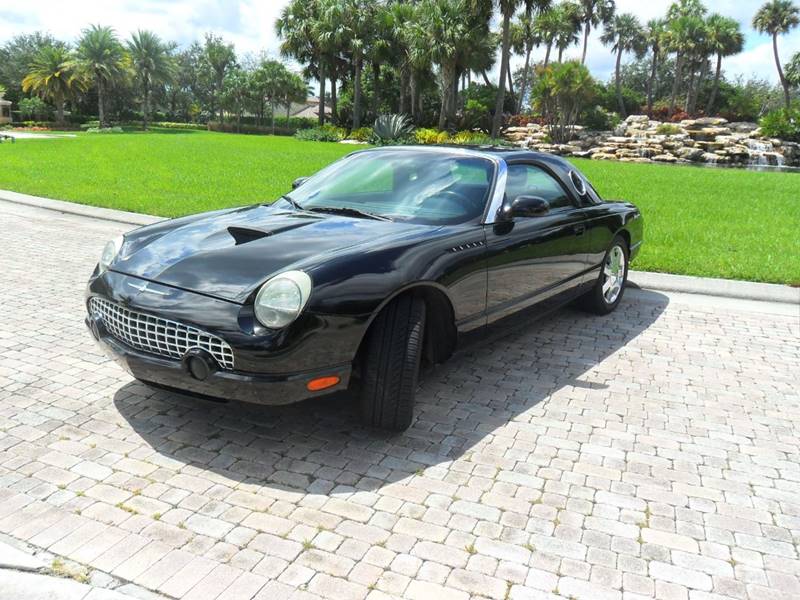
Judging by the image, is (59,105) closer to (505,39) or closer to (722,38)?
(505,39)

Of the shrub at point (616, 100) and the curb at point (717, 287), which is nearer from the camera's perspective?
the curb at point (717, 287)

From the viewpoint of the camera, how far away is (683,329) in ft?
19.4

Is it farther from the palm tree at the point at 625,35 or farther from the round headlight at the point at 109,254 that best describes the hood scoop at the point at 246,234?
the palm tree at the point at 625,35

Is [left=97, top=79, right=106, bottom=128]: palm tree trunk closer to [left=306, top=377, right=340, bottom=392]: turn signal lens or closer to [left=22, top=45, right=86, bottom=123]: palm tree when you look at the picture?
[left=22, top=45, right=86, bottom=123]: palm tree

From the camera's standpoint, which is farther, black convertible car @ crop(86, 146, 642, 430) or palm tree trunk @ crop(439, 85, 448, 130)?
palm tree trunk @ crop(439, 85, 448, 130)

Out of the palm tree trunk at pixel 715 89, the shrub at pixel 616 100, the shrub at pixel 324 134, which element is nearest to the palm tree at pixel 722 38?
the palm tree trunk at pixel 715 89

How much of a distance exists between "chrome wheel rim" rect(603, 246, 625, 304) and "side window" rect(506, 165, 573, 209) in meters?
1.00

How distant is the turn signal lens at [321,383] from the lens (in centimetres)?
314

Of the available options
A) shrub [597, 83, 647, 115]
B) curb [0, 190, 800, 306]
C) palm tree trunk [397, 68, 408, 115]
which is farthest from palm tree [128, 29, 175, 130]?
curb [0, 190, 800, 306]

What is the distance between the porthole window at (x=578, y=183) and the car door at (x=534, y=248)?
172mm

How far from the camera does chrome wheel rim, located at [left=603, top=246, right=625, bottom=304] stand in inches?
240

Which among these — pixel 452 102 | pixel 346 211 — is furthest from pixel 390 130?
pixel 346 211

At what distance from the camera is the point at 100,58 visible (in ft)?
209

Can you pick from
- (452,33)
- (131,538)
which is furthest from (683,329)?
(452,33)
